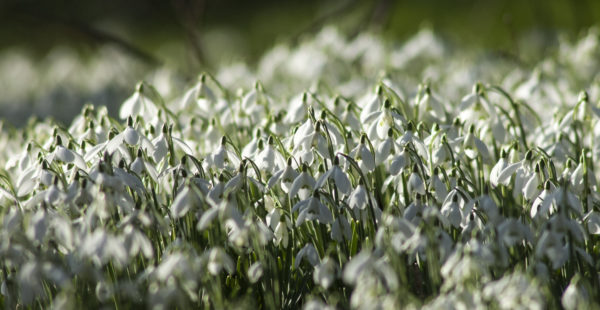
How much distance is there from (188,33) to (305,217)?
4758 mm

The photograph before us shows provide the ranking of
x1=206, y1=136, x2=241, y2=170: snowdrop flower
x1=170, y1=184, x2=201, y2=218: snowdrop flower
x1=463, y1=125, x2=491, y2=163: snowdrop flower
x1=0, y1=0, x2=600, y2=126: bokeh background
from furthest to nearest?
1. x1=0, y1=0, x2=600, y2=126: bokeh background
2. x1=463, y1=125, x2=491, y2=163: snowdrop flower
3. x1=206, y1=136, x2=241, y2=170: snowdrop flower
4. x1=170, y1=184, x2=201, y2=218: snowdrop flower

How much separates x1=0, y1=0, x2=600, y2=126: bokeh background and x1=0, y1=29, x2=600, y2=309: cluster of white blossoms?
4.91 ft

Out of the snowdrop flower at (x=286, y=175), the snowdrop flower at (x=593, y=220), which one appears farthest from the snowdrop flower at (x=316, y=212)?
the snowdrop flower at (x=593, y=220)

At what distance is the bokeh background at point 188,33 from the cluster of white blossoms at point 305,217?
1497 millimetres

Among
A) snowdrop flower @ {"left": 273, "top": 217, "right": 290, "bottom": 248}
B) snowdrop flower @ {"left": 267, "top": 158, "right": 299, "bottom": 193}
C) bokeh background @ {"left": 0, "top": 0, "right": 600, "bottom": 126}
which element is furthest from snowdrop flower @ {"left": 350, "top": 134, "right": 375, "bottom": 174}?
bokeh background @ {"left": 0, "top": 0, "right": 600, "bottom": 126}

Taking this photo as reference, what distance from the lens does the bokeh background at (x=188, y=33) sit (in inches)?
256

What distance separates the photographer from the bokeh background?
21.4ft

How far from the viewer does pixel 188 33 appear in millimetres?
6738

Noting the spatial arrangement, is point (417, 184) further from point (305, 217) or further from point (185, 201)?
point (185, 201)

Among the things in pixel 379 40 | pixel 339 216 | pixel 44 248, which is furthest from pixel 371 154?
pixel 379 40

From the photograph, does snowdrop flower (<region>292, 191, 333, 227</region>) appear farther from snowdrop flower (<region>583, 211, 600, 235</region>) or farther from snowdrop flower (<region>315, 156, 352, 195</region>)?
snowdrop flower (<region>583, 211, 600, 235</region>)

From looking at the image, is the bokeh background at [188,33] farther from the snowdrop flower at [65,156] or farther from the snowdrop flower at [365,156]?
the snowdrop flower at [365,156]

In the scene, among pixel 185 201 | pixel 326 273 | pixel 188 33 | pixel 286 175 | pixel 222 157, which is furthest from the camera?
pixel 188 33

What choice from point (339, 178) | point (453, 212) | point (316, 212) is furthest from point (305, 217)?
point (453, 212)
